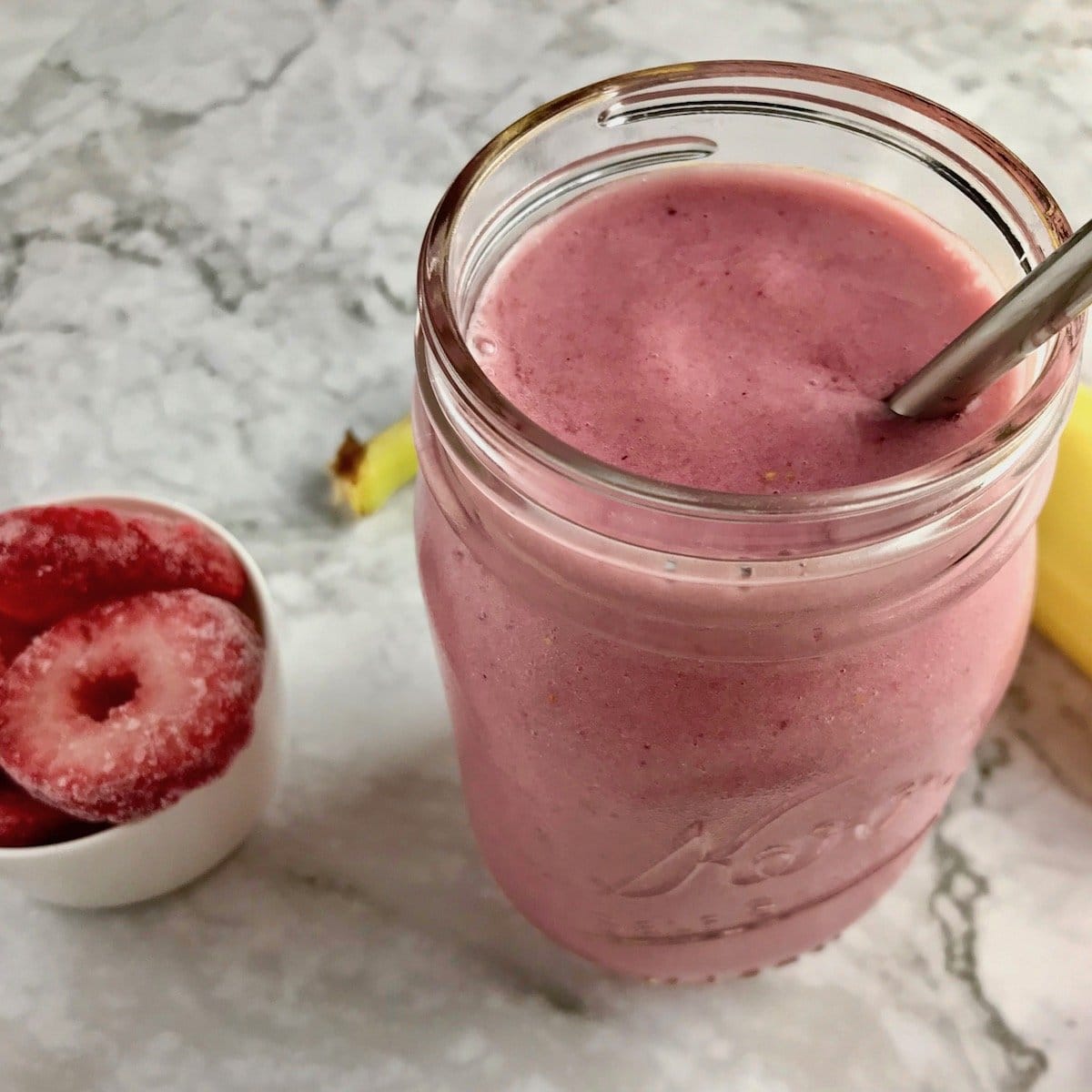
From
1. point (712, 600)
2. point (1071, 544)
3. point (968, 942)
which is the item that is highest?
point (712, 600)

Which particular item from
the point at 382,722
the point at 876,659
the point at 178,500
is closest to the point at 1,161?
the point at 178,500

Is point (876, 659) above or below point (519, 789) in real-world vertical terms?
above

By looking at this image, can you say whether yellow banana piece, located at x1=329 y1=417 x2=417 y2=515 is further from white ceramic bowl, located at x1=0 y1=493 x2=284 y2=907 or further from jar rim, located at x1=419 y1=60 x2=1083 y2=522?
jar rim, located at x1=419 y1=60 x2=1083 y2=522

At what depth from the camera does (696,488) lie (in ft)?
1.28

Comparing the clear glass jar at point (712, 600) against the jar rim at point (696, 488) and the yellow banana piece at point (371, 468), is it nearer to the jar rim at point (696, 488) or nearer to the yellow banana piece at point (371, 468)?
the jar rim at point (696, 488)

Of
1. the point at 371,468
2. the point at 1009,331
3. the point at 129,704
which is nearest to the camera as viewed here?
the point at 1009,331

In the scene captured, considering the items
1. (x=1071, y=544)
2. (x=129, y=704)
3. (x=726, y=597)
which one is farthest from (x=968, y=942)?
(x=129, y=704)

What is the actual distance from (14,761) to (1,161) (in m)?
0.60

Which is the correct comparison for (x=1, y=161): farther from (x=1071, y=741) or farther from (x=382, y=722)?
(x=1071, y=741)

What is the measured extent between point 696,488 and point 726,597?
41 millimetres

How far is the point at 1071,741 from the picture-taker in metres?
0.70

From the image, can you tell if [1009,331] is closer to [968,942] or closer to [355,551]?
[968,942]

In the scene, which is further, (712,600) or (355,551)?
(355,551)

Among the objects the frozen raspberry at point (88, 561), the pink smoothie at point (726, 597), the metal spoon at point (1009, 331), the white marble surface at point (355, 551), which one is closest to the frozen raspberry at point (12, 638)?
the frozen raspberry at point (88, 561)
